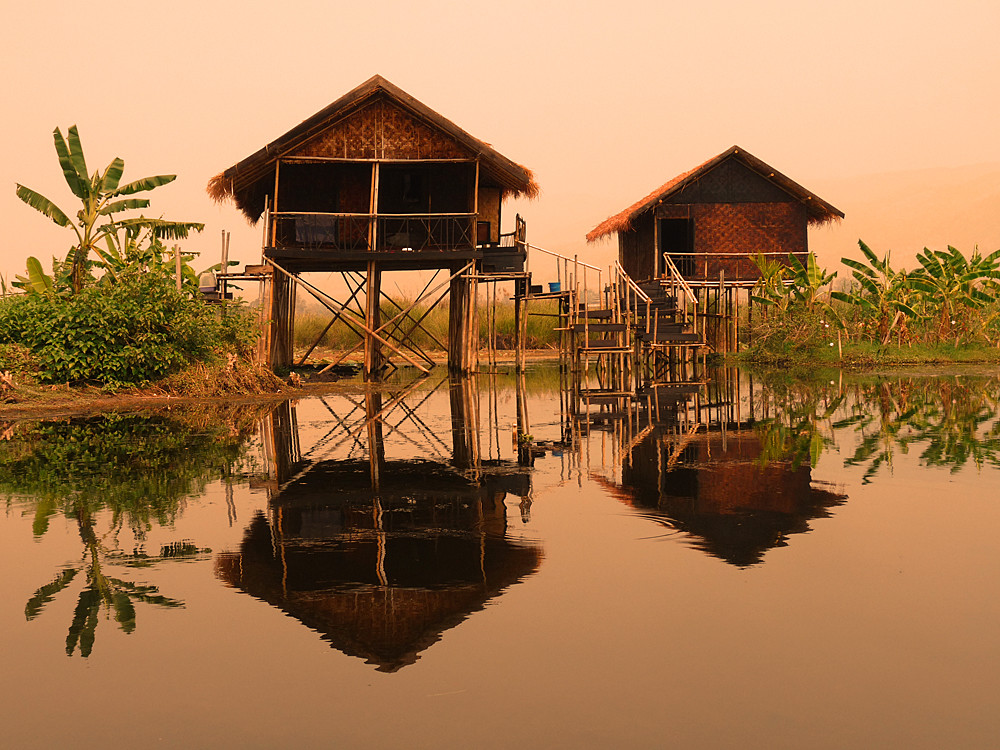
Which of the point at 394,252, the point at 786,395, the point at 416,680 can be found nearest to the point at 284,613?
the point at 416,680

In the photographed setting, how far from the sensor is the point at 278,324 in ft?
79.6

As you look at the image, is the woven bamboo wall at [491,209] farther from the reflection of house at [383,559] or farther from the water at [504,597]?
the reflection of house at [383,559]

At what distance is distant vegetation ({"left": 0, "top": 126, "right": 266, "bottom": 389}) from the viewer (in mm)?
17094

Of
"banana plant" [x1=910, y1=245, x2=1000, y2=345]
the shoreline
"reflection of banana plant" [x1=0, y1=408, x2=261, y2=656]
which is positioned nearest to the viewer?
"reflection of banana plant" [x1=0, y1=408, x2=261, y2=656]

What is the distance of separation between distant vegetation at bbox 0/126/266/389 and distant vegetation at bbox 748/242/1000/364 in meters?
14.8

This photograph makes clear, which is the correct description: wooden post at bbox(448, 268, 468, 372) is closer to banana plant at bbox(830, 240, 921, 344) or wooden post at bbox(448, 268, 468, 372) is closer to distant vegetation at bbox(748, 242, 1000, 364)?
distant vegetation at bbox(748, 242, 1000, 364)

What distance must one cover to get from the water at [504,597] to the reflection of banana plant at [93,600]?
0.8 inches

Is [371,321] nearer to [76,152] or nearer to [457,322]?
[457,322]

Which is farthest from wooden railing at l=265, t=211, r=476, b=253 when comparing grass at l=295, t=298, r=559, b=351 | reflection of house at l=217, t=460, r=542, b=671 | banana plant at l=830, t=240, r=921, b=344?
reflection of house at l=217, t=460, r=542, b=671

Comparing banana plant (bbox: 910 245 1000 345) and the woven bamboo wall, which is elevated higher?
the woven bamboo wall

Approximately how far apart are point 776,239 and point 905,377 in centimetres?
906

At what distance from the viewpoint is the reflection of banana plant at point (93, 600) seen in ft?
14.5

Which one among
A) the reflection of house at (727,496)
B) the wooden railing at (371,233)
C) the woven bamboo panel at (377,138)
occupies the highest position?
the woven bamboo panel at (377,138)

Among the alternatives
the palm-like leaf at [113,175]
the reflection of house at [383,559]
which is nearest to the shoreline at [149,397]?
the palm-like leaf at [113,175]
